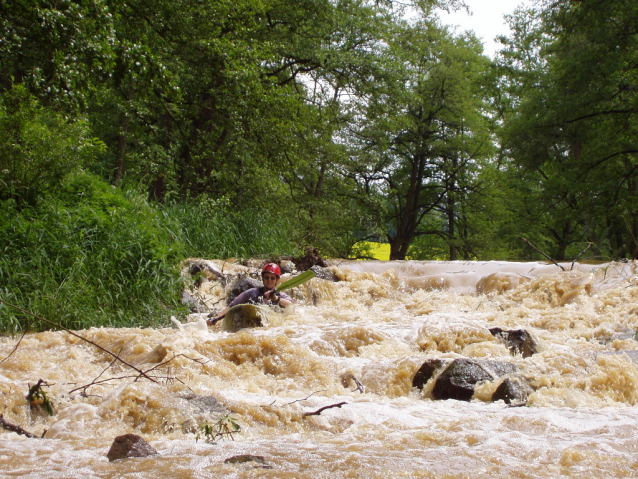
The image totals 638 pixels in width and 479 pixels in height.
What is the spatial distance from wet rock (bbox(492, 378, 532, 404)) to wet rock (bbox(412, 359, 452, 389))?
0.54 meters

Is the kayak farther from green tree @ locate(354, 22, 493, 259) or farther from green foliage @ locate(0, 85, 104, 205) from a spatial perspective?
green tree @ locate(354, 22, 493, 259)

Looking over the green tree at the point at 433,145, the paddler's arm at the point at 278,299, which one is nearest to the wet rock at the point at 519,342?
the paddler's arm at the point at 278,299

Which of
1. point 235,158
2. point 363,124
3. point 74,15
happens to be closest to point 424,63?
point 363,124

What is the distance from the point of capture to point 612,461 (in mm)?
2633

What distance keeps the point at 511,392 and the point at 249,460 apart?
2.20 m

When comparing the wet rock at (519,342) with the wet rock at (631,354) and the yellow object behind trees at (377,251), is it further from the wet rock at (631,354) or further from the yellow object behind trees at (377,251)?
the yellow object behind trees at (377,251)

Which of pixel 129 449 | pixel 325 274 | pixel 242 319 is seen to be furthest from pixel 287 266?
pixel 129 449

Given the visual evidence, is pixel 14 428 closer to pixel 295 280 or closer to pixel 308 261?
pixel 295 280

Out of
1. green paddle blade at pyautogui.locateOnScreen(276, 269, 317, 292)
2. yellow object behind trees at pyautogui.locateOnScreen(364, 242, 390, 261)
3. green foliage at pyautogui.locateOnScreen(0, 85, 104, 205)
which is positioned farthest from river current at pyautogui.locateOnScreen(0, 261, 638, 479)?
yellow object behind trees at pyautogui.locateOnScreen(364, 242, 390, 261)

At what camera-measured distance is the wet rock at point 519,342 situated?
5047 millimetres

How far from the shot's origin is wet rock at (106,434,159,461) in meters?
2.57

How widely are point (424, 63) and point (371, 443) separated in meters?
21.7

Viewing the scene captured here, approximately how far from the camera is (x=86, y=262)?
21.4 feet

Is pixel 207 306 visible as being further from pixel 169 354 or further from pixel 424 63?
pixel 424 63
